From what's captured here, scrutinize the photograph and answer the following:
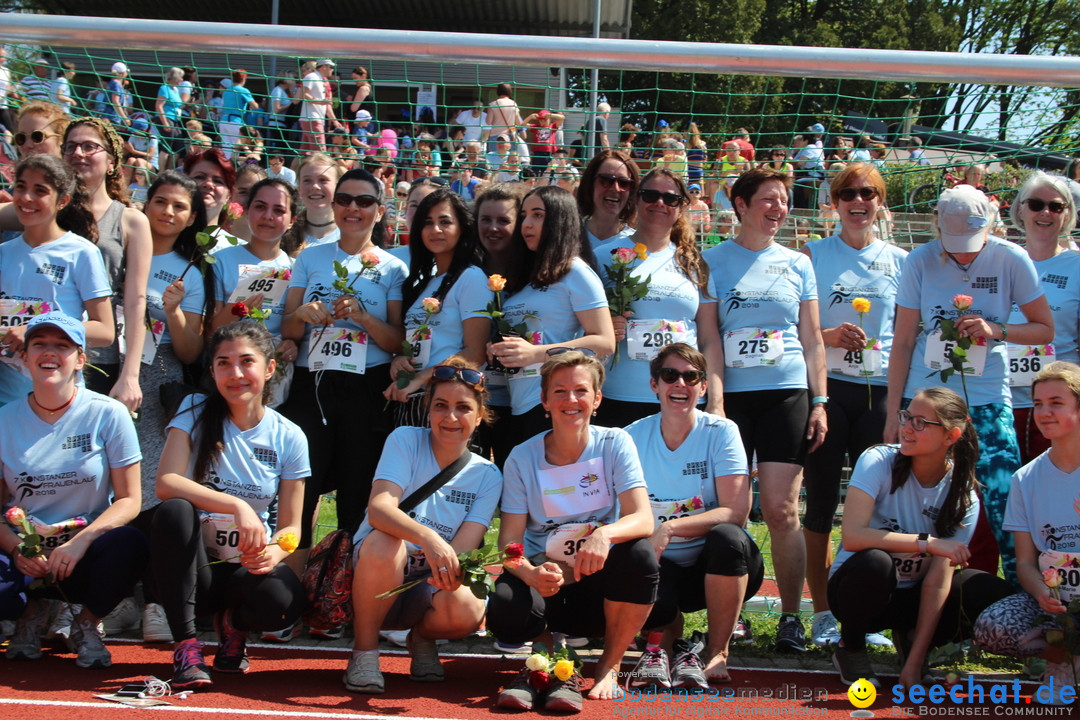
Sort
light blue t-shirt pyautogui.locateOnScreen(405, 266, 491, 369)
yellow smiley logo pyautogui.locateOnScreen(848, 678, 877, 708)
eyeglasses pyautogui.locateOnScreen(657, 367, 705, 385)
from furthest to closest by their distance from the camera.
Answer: light blue t-shirt pyautogui.locateOnScreen(405, 266, 491, 369)
eyeglasses pyautogui.locateOnScreen(657, 367, 705, 385)
yellow smiley logo pyautogui.locateOnScreen(848, 678, 877, 708)

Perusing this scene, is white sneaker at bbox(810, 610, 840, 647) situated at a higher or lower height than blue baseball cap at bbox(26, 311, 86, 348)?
lower

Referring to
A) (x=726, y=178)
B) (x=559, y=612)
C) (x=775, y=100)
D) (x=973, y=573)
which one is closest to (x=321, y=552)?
(x=559, y=612)

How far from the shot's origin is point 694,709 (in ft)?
12.4

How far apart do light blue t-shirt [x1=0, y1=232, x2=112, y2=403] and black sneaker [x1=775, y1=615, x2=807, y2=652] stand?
11.0 feet

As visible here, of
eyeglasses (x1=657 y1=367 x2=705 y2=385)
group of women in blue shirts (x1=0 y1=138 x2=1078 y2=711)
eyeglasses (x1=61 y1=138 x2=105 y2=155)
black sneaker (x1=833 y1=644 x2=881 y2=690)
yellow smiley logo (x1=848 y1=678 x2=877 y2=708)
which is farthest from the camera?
eyeglasses (x1=61 y1=138 x2=105 y2=155)

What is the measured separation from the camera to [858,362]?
491 centimetres

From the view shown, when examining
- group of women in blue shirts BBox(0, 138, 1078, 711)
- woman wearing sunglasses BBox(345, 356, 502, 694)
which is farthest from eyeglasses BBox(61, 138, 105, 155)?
woman wearing sunglasses BBox(345, 356, 502, 694)

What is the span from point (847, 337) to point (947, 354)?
0.48m

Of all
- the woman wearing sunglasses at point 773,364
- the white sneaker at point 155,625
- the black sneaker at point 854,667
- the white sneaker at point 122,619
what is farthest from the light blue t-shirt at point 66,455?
the black sneaker at point 854,667

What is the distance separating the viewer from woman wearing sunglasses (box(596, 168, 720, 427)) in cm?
479

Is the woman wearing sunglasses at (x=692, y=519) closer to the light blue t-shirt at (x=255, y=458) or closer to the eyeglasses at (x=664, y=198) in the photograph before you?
the eyeglasses at (x=664, y=198)

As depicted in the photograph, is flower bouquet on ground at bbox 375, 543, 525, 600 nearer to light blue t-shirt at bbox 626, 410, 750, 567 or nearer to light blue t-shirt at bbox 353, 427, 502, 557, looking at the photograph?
light blue t-shirt at bbox 353, 427, 502, 557

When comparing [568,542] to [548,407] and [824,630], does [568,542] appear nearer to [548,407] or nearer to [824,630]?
[548,407]

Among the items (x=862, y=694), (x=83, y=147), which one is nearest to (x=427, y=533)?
(x=862, y=694)
